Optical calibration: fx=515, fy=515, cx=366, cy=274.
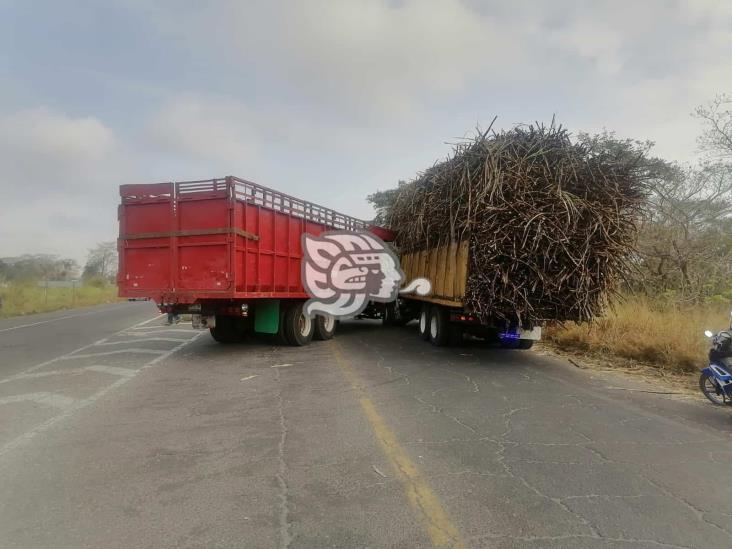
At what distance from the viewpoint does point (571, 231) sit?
855cm

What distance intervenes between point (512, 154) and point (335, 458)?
6.70m

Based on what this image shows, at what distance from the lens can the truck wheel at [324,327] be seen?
12117mm

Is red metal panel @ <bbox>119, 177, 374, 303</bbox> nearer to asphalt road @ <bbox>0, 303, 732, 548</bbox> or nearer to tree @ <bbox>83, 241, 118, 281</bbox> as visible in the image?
asphalt road @ <bbox>0, 303, 732, 548</bbox>

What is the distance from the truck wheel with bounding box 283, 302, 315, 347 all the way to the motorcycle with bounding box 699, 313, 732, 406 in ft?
24.3

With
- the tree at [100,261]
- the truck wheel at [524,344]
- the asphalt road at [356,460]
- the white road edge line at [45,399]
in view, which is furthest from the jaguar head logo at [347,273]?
the tree at [100,261]

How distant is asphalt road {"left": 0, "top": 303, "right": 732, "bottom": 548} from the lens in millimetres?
3090

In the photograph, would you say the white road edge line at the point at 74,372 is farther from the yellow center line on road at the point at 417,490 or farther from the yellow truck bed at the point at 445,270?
the yellow truck bed at the point at 445,270

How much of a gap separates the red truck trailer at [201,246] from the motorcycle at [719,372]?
7.23m

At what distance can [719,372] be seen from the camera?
6.33 meters

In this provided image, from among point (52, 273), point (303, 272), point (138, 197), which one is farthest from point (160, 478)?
point (52, 273)

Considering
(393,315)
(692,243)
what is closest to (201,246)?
(393,315)

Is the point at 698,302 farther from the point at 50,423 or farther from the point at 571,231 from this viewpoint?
the point at 50,423

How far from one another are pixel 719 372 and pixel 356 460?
4.92 m

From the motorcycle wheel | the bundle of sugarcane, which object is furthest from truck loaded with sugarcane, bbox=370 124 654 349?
the motorcycle wheel
